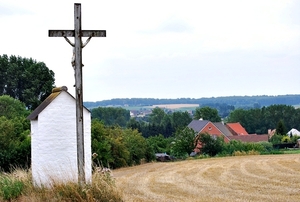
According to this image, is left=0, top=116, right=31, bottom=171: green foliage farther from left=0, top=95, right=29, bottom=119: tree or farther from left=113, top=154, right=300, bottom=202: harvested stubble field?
left=0, top=95, right=29, bottom=119: tree

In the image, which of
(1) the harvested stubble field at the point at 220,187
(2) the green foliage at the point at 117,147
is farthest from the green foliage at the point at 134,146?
(1) the harvested stubble field at the point at 220,187

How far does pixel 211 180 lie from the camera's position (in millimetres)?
27109

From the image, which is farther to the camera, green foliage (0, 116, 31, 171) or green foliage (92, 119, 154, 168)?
green foliage (92, 119, 154, 168)

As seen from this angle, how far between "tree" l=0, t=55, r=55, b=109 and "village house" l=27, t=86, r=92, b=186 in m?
52.2

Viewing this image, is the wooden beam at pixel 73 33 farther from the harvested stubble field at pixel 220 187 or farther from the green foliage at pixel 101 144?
the green foliage at pixel 101 144

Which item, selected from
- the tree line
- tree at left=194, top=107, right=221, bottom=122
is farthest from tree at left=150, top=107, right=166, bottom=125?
the tree line

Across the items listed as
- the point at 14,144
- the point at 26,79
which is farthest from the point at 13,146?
the point at 26,79

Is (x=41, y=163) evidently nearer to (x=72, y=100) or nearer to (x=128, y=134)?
(x=72, y=100)

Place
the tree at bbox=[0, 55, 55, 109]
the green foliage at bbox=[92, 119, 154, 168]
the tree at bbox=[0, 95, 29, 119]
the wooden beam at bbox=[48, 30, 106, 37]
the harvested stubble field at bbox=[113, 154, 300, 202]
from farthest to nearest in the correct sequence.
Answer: the tree at bbox=[0, 55, 55, 109] → the tree at bbox=[0, 95, 29, 119] → the green foliage at bbox=[92, 119, 154, 168] → the harvested stubble field at bbox=[113, 154, 300, 202] → the wooden beam at bbox=[48, 30, 106, 37]

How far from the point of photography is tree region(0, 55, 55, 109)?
70.2 m

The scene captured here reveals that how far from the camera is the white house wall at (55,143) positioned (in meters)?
16.3

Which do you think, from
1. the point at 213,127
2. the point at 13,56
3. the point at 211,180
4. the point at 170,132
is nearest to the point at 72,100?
the point at 211,180

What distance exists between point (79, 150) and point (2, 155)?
1848 cm

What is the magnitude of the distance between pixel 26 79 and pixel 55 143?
5784cm
